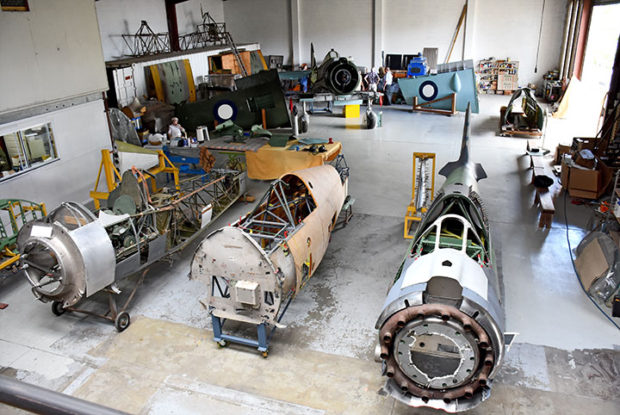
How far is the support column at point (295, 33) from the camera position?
27.7m

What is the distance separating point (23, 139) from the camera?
10164 mm

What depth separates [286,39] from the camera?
94.0ft

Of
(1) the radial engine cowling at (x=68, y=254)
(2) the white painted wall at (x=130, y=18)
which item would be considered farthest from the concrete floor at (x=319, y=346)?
(2) the white painted wall at (x=130, y=18)

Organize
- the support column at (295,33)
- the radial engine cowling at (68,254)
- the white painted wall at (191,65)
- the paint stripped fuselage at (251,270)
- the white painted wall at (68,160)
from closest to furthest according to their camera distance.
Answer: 1. the paint stripped fuselage at (251,270)
2. the radial engine cowling at (68,254)
3. the white painted wall at (68,160)
4. the white painted wall at (191,65)
5. the support column at (295,33)

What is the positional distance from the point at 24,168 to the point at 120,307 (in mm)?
4515

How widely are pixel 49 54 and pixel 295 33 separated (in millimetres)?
19429

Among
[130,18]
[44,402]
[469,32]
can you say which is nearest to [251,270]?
[44,402]

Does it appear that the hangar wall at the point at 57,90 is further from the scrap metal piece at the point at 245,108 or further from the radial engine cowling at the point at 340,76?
the radial engine cowling at the point at 340,76

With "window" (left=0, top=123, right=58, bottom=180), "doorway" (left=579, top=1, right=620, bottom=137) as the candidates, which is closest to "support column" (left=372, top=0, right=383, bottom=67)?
"doorway" (left=579, top=1, right=620, bottom=137)

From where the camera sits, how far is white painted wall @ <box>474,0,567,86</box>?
923 inches

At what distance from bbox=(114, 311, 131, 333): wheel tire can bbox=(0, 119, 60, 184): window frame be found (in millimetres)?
4606

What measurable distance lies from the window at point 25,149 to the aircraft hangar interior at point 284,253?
38 millimetres

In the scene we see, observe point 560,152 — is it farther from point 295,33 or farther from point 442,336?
point 295,33

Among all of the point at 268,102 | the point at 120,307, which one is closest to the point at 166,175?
the point at 268,102
